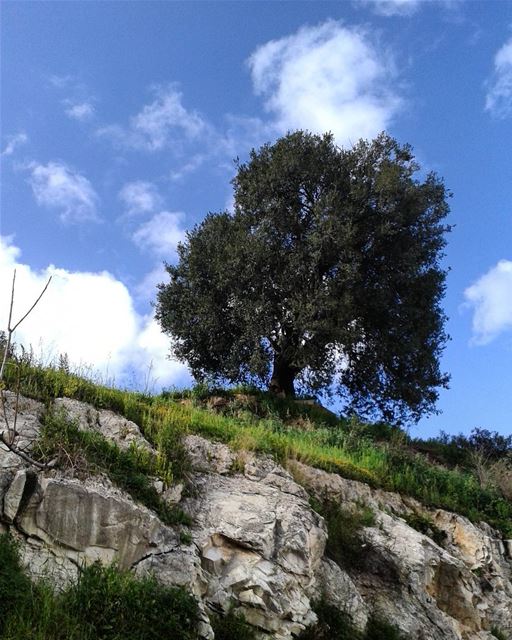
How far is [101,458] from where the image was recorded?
842 centimetres

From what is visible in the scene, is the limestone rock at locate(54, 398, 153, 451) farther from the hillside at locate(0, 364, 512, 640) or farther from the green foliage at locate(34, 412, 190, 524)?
the green foliage at locate(34, 412, 190, 524)

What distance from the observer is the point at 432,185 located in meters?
24.6

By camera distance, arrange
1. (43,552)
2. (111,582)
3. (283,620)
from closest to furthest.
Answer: (111,582)
(43,552)
(283,620)

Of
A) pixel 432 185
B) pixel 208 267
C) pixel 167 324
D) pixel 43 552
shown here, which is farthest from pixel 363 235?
pixel 43 552

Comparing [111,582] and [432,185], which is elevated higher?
[432,185]

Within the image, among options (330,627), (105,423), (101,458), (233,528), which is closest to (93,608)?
(101,458)

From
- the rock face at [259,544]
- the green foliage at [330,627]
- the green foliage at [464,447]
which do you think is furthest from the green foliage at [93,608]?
the green foliage at [464,447]

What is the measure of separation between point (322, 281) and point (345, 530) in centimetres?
1305

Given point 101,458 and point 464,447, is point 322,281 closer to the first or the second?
point 464,447

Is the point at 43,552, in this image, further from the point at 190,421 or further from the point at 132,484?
the point at 190,421

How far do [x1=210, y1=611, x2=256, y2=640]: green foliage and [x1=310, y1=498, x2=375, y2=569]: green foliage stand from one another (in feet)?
8.11

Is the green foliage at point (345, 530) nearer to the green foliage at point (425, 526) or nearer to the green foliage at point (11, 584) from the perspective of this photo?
the green foliage at point (425, 526)

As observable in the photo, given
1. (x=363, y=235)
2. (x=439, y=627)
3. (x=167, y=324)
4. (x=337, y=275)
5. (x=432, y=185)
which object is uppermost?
(x=432, y=185)

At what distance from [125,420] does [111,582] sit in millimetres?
3906
